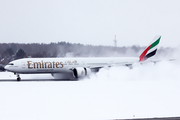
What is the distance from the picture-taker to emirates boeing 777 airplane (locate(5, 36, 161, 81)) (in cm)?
3497

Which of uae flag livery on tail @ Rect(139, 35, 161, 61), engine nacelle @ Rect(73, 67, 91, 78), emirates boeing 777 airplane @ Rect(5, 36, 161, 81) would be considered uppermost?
uae flag livery on tail @ Rect(139, 35, 161, 61)

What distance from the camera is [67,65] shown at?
121ft

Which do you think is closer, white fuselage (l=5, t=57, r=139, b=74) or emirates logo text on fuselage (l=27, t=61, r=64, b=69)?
white fuselage (l=5, t=57, r=139, b=74)

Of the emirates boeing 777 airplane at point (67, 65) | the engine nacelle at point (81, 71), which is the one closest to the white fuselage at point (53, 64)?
the emirates boeing 777 airplane at point (67, 65)

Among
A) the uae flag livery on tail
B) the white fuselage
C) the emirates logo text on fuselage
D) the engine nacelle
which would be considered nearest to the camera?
the white fuselage

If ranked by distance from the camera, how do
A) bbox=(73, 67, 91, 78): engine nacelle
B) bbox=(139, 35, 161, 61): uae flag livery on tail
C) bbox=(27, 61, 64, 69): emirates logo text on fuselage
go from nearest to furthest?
bbox=(73, 67, 91, 78): engine nacelle, bbox=(27, 61, 64, 69): emirates logo text on fuselage, bbox=(139, 35, 161, 61): uae flag livery on tail

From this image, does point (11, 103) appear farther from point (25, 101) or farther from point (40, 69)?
point (40, 69)

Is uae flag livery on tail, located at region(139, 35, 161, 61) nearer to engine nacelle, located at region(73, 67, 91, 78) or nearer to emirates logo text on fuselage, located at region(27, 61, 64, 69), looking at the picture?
engine nacelle, located at region(73, 67, 91, 78)

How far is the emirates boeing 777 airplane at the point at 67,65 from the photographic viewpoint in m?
35.0

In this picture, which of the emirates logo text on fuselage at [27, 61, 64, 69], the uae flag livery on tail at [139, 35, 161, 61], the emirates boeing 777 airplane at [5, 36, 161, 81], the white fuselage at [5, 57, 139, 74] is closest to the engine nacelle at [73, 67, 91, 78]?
the emirates boeing 777 airplane at [5, 36, 161, 81]

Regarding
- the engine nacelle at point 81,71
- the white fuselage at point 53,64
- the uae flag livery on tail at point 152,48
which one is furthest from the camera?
the uae flag livery on tail at point 152,48

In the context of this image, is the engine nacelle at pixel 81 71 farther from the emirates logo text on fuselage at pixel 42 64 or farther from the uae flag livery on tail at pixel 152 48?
the uae flag livery on tail at pixel 152 48

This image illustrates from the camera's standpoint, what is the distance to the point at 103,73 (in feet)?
119

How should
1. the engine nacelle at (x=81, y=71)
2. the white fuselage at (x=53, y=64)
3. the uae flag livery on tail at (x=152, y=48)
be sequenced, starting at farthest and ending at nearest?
1. the uae flag livery on tail at (x=152, y=48)
2. the engine nacelle at (x=81, y=71)
3. the white fuselage at (x=53, y=64)
